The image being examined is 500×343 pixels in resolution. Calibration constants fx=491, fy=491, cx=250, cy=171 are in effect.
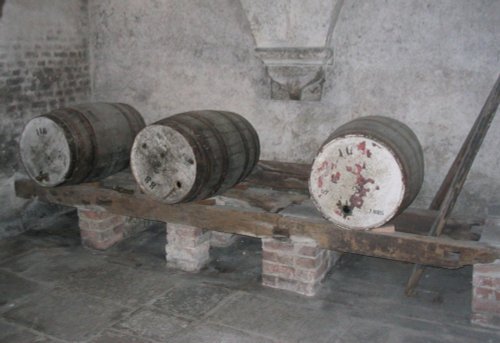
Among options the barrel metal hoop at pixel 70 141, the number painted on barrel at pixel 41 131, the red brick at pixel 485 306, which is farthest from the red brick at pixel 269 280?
the number painted on barrel at pixel 41 131

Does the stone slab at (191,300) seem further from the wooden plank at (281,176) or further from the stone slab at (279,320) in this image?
the wooden plank at (281,176)

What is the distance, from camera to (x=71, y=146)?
4.23 m

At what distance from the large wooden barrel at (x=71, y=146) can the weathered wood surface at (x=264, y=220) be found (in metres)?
0.19

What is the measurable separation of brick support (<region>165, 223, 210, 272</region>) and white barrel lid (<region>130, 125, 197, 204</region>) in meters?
0.40

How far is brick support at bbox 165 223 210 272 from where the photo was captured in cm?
414

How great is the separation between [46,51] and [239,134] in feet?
8.10

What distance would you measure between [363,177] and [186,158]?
131 centimetres

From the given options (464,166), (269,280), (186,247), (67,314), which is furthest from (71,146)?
(464,166)

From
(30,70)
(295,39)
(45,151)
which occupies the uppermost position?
(295,39)

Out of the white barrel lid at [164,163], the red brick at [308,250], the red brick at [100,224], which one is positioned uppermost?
the white barrel lid at [164,163]

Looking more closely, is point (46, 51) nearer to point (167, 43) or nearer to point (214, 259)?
point (167, 43)

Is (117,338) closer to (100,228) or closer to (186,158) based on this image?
(186,158)

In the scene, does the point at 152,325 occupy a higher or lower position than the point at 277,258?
lower

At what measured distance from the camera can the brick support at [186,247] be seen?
4145 millimetres
